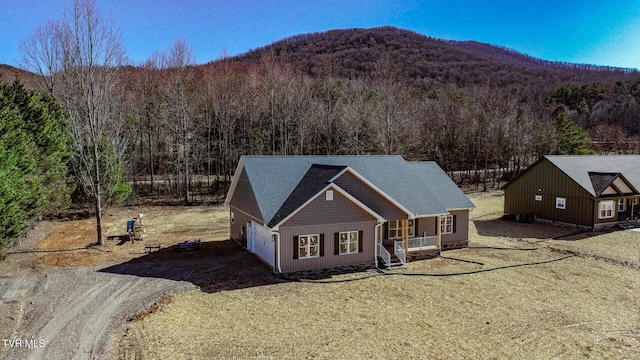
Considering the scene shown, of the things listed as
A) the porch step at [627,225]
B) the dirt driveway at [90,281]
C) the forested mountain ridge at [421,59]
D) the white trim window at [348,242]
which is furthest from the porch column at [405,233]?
the forested mountain ridge at [421,59]

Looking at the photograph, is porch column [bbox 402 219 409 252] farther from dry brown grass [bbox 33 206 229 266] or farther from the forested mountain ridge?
the forested mountain ridge

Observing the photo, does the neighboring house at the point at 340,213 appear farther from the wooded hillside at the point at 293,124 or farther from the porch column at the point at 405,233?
the wooded hillside at the point at 293,124

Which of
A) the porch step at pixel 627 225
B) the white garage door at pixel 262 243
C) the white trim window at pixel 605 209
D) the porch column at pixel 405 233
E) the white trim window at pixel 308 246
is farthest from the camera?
the porch step at pixel 627 225

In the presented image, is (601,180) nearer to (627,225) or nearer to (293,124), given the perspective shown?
(627,225)

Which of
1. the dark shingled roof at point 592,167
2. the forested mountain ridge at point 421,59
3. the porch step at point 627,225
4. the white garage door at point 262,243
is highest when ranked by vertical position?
the forested mountain ridge at point 421,59

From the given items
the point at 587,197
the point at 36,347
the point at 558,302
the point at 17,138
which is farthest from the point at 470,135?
the point at 36,347

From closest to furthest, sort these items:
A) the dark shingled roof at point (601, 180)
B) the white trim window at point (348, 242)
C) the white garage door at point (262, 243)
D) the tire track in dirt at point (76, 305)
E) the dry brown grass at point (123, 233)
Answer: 1. the tire track in dirt at point (76, 305)
2. the white garage door at point (262, 243)
3. the white trim window at point (348, 242)
4. the dry brown grass at point (123, 233)
5. the dark shingled roof at point (601, 180)
